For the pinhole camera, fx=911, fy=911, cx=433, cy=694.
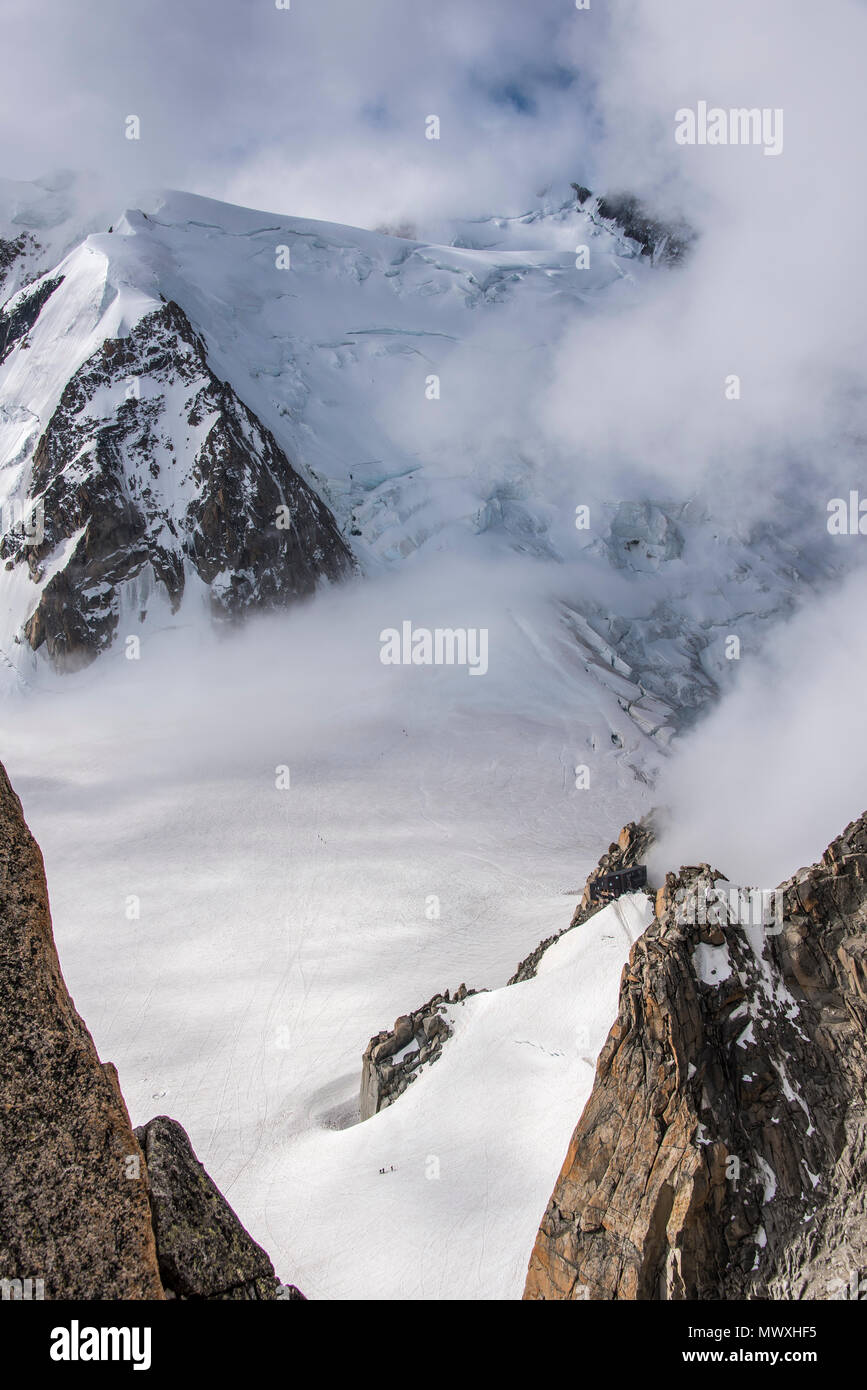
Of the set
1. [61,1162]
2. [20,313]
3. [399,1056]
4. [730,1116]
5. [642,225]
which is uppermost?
[642,225]

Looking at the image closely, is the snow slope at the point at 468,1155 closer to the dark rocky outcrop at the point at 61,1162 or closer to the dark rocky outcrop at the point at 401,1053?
the dark rocky outcrop at the point at 401,1053

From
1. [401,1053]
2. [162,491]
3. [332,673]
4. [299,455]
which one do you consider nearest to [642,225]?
[299,455]

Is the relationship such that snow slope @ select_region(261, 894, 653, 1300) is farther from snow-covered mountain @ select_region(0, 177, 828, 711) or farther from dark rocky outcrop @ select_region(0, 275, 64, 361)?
dark rocky outcrop @ select_region(0, 275, 64, 361)

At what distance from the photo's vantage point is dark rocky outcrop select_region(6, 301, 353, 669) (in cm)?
6762

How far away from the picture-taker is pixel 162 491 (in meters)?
71.1

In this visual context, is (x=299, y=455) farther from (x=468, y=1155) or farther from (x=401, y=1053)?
(x=468, y=1155)

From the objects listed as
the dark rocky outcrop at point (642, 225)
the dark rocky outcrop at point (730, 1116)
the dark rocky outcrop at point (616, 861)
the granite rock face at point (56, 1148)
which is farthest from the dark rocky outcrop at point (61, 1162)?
the dark rocky outcrop at point (642, 225)

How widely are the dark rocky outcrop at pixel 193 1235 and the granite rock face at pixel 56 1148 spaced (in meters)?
0.36

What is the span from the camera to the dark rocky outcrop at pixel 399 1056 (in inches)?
753

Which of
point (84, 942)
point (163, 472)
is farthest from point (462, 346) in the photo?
point (84, 942)

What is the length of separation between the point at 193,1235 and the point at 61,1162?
854 mm

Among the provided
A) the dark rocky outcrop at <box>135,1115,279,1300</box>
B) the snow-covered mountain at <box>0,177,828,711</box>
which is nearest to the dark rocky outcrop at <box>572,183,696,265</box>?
the snow-covered mountain at <box>0,177,828,711</box>

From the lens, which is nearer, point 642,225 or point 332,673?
point 332,673

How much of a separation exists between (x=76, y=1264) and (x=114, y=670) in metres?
Result: 64.2
